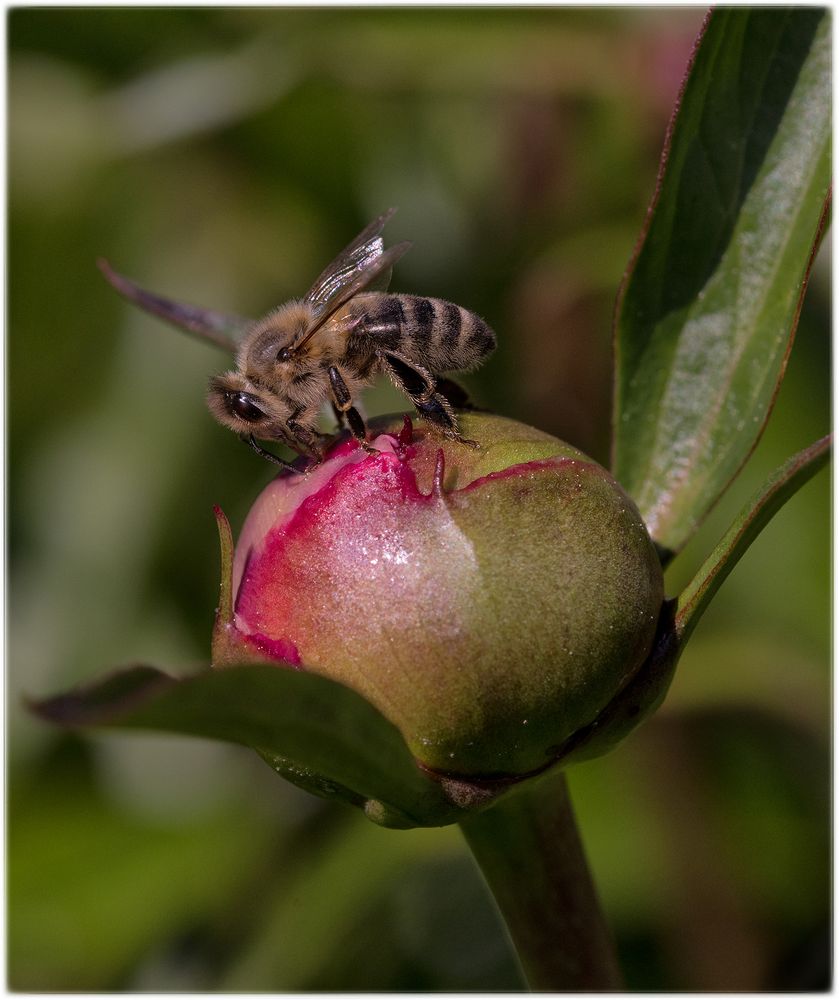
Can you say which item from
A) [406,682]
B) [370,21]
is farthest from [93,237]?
[406,682]

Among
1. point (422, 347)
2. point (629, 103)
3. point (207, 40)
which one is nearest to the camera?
point (422, 347)

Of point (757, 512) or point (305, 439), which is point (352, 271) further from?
point (757, 512)

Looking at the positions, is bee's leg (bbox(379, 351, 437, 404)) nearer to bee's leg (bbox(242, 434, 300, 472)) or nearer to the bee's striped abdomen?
the bee's striped abdomen

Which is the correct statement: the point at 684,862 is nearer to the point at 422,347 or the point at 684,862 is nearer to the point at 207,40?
the point at 422,347

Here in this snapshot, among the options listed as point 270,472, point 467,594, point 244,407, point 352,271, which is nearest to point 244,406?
point 244,407

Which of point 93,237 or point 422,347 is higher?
point 422,347

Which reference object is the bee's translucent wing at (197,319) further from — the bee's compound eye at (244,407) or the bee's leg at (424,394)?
the bee's leg at (424,394)

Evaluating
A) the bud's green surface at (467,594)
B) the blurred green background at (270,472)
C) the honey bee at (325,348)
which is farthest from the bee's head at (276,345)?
the blurred green background at (270,472)
